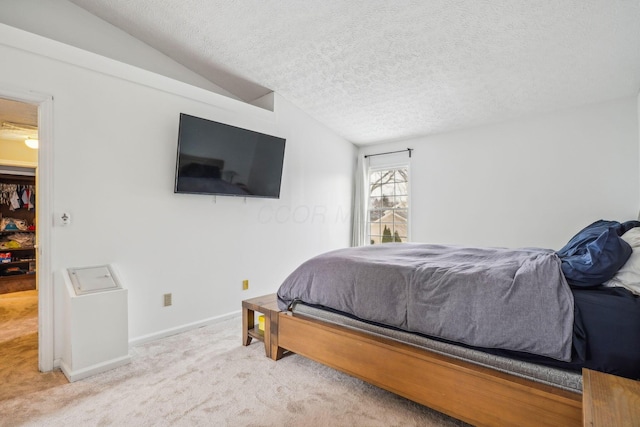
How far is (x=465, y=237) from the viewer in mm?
4094

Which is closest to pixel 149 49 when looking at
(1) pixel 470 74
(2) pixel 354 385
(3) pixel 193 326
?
(3) pixel 193 326

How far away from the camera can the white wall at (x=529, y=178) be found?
10.3ft

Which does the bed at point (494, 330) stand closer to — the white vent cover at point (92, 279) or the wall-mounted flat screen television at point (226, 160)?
the white vent cover at point (92, 279)

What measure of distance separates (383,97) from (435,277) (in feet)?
8.48

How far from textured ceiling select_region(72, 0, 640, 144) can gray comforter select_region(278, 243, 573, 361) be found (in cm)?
182

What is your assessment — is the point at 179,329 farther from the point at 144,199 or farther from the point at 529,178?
the point at 529,178

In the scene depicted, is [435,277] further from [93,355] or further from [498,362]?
[93,355]

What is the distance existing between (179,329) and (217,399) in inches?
49.9

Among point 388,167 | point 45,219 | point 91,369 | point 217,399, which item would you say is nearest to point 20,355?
point 91,369

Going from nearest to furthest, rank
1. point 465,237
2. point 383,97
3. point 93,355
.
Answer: point 93,355
point 383,97
point 465,237

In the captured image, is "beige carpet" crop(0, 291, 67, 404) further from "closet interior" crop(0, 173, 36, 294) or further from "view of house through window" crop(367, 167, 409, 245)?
"view of house through window" crop(367, 167, 409, 245)

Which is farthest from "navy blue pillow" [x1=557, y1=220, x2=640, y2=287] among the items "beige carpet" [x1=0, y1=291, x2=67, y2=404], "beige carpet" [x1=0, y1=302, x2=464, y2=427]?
"beige carpet" [x1=0, y1=291, x2=67, y2=404]

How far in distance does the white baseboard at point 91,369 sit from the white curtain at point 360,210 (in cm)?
346

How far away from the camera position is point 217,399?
182 cm
